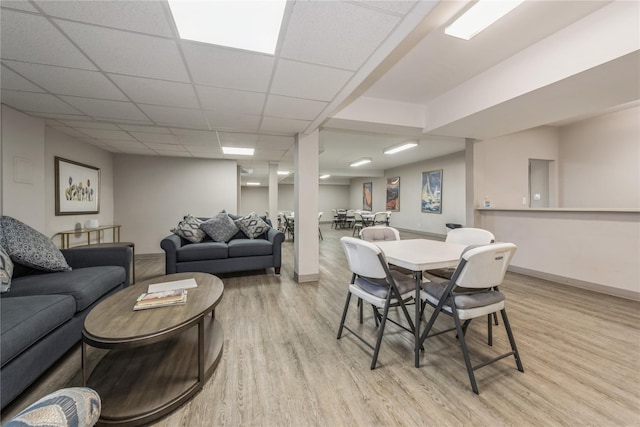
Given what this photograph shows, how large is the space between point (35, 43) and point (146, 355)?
2.28 meters

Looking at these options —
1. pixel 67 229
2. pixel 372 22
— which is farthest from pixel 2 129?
pixel 372 22

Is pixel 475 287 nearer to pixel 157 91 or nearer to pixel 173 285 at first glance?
pixel 173 285

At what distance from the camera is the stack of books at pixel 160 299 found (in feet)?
5.18

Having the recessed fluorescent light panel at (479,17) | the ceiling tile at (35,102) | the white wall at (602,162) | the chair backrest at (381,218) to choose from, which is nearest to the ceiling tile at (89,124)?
the ceiling tile at (35,102)

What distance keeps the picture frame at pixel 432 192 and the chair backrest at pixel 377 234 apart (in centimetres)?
579

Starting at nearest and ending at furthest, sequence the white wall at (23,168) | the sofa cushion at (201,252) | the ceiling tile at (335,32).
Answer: the ceiling tile at (335,32) → the white wall at (23,168) → the sofa cushion at (201,252)

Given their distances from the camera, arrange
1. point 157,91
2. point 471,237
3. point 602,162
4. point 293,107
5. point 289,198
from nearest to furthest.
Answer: point 157,91 < point 471,237 < point 293,107 < point 602,162 < point 289,198

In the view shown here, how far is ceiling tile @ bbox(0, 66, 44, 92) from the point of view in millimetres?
2024

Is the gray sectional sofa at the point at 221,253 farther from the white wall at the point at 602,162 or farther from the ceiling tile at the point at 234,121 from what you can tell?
the white wall at the point at 602,162

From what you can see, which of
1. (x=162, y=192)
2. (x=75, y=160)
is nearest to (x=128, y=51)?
(x=75, y=160)

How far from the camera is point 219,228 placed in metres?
4.05

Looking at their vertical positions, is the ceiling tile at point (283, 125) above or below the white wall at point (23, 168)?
above

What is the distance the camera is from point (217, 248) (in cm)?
364

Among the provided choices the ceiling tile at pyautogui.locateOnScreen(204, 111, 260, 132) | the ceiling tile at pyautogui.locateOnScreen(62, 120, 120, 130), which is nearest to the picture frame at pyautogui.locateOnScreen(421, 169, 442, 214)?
the ceiling tile at pyautogui.locateOnScreen(204, 111, 260, 132)
